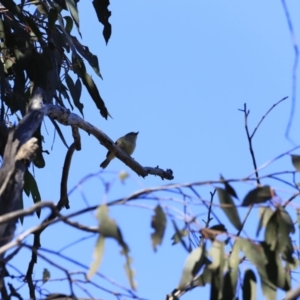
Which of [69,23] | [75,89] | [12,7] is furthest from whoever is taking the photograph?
[69,23]

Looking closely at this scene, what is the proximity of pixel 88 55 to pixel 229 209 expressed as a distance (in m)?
2.61

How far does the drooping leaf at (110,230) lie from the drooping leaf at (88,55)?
2719 millimetres

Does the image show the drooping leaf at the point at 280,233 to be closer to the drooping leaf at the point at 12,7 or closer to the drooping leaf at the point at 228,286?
the drooping leaf at the point at 228,286

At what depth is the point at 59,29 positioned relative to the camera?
4422mm

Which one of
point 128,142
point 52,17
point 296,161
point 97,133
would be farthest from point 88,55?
point 128,142

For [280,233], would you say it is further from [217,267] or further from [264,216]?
[217,267]

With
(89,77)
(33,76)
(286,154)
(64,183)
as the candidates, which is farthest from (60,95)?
(286,154)

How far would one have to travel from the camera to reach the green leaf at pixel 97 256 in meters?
1.77

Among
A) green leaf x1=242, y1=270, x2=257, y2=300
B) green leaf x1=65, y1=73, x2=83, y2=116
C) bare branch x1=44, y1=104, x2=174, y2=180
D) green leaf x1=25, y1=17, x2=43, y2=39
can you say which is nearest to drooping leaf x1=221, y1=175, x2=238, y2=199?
green leaf x1=242, y1=270, x2=257, y2=300

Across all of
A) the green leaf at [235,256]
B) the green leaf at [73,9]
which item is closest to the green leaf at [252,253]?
the green leaf at [235,256]

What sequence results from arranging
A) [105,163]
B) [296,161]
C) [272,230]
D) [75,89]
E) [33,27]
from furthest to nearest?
1. [105,163]
2. [75,89]
3. [33,27]
4. [296,161]
5. [272,230]

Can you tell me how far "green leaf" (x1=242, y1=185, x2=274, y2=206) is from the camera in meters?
1.94

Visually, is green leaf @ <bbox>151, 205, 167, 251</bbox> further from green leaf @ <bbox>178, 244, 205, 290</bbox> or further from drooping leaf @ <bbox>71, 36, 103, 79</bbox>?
drooping leaf @ <bbox>71, 36, 103, 79</bbox>

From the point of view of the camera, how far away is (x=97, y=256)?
5.93 feet
